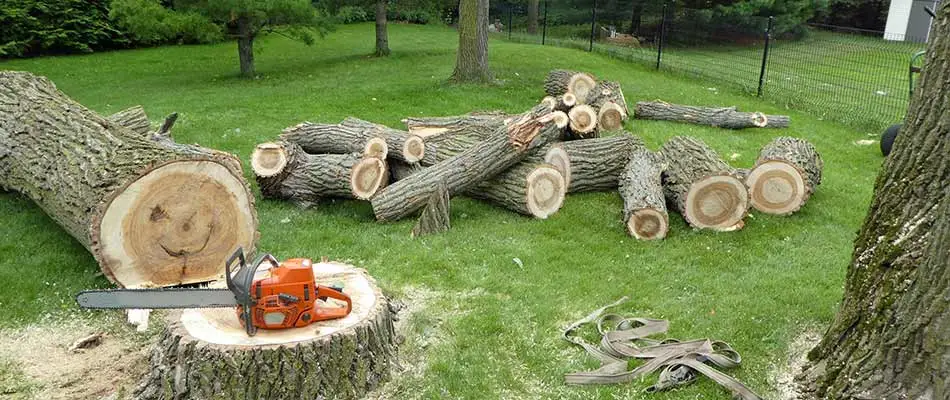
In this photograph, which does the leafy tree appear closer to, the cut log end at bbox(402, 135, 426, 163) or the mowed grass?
the mowed grass

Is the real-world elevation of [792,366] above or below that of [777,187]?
below

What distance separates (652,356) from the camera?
3945 mm

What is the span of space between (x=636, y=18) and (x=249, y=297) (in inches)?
706

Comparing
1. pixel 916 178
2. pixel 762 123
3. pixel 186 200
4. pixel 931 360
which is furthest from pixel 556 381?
pixel 762 123

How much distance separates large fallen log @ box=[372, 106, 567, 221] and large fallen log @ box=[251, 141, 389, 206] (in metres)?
0.31

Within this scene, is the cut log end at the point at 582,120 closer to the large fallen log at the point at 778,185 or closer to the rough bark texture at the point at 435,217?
the large fallen log at the point at 778,185

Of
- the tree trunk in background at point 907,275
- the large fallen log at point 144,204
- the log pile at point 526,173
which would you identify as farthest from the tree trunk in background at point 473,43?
the tree trunk in background at point 907,275

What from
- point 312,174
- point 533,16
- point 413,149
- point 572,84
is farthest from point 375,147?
point 533,16

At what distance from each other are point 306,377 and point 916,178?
308cm

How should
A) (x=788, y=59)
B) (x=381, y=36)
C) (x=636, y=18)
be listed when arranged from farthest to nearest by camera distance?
(x=636, y=18) → (x=381, y=36) → (x=788, y=59)

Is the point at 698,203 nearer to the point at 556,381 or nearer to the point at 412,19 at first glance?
the point at 556,381

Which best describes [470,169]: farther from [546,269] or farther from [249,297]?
[249,297]

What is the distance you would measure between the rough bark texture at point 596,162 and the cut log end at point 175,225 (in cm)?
339

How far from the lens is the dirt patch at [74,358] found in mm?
3838
